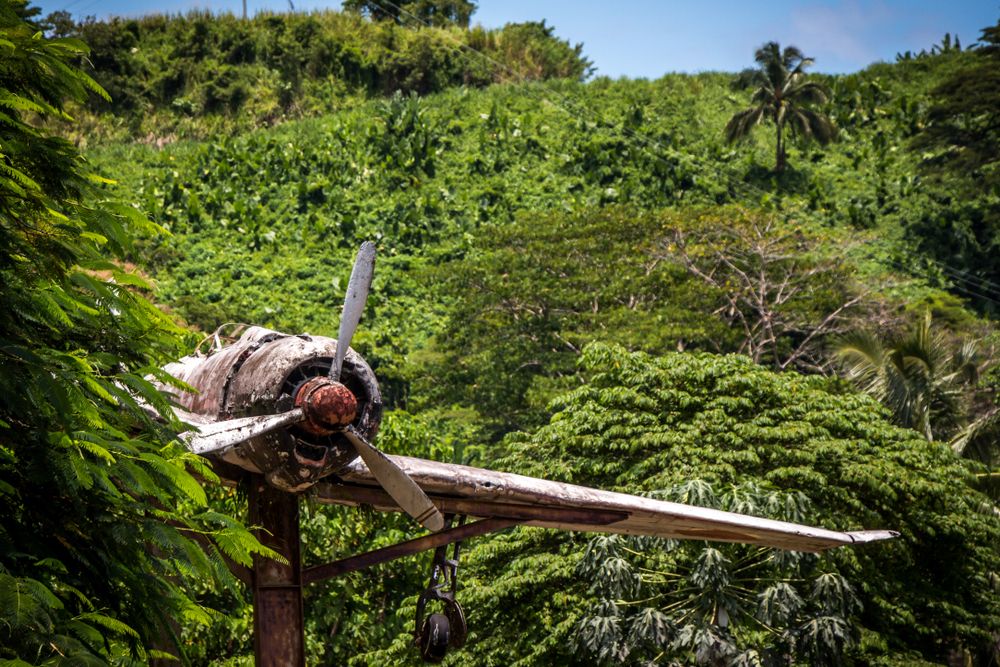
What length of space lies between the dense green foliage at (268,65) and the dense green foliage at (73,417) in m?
71.0

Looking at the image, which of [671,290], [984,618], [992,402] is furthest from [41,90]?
[671,290]

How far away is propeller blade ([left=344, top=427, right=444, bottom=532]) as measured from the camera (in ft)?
31.2

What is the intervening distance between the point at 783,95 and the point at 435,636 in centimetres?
5387

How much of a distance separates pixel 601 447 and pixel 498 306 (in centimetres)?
2042

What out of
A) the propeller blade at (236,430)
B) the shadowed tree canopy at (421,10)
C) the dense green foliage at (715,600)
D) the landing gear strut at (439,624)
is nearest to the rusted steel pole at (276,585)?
the landing gear strut at (439,624)

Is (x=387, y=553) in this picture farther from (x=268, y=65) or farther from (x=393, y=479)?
(x=268, y=65)

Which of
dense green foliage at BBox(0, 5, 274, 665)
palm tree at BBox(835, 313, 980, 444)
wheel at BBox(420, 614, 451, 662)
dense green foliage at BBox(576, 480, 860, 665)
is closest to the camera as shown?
dense green foliage at BBox(0, 5, 274, 665)

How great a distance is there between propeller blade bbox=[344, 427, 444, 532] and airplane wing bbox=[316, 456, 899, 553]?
0.84 meters

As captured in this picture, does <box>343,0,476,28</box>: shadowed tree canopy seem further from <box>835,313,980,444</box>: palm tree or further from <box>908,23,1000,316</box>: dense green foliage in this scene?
<box>835,313,980,444</box>: palm tree

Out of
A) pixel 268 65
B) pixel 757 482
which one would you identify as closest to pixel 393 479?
pixel 757 482

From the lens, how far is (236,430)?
29.9 ft

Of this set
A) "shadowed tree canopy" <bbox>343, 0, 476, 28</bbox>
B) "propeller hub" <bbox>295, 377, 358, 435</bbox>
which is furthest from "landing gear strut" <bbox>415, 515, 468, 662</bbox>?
"shadowed tree canopy" <bbox>343, 0, 476, 28</bbox>

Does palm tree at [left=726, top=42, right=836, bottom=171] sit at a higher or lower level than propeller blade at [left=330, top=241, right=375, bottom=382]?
higher

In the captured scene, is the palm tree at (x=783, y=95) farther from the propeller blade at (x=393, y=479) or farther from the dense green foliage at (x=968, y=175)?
the propeller blade at (x=393, y=479)
